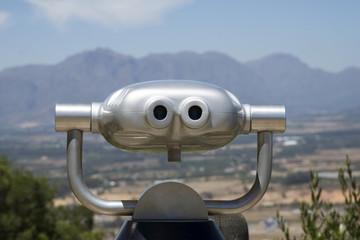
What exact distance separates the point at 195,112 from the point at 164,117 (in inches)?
2.7

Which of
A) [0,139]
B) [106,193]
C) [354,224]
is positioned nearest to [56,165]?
[106,193]

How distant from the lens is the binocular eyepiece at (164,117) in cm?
136

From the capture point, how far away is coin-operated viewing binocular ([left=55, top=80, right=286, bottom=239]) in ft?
4.47

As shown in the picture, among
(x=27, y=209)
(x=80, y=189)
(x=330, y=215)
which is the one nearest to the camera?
(x=80, y=189)

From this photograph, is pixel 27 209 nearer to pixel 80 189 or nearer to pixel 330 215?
pixel 330 215

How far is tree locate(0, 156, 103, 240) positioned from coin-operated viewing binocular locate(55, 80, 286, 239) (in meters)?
9.43

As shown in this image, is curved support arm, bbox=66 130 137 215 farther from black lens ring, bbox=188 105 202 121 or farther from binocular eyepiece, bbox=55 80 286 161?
black lens ring, bbox=188 105 202 121

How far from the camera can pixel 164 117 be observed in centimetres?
136

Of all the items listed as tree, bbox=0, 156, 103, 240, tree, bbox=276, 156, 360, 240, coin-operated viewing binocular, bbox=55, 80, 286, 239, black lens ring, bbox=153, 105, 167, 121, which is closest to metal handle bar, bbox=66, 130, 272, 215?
coin-operated viewing binocular, bbox=55, 80, 286, 239

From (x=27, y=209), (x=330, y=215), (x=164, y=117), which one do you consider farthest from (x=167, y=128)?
(x=27, y=209)

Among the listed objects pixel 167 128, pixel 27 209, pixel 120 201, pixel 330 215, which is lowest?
pixel 27 209

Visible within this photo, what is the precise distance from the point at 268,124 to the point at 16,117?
495ft

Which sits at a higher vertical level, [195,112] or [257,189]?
[195,112]

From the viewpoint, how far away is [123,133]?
1.40 m
